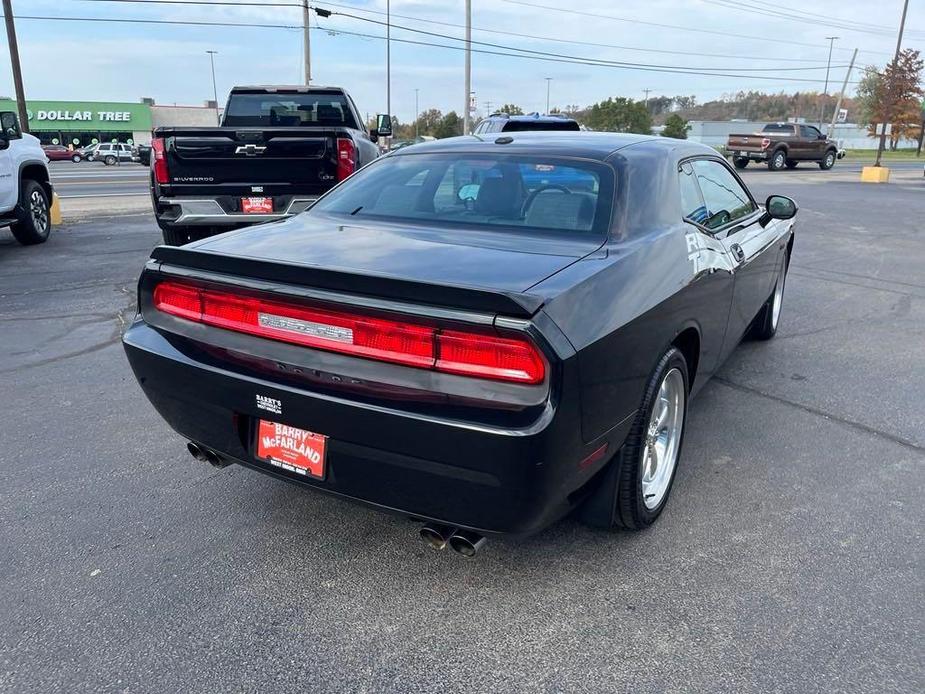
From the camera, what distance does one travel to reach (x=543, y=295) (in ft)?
7.26

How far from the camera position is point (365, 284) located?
2.33m

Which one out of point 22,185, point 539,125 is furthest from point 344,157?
point 539,125

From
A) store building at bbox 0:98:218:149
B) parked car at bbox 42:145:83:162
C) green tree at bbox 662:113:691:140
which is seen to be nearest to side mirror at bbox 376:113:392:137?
green tree at bbox 662:113:691:140

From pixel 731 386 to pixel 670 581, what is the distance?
240 centimetres

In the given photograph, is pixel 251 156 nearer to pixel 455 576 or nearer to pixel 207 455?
pixel 207 455

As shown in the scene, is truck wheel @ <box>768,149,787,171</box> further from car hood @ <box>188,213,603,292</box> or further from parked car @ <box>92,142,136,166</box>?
parked car @ <box>92,142,136,166</box>

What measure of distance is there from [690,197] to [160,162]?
546cm

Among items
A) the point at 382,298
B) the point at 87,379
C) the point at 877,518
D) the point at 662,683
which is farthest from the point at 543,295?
the point at 87,379

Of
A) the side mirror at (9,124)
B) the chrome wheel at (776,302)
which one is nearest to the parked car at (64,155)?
the side mirror at (9,124)

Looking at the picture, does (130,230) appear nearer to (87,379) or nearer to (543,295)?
(87,379)

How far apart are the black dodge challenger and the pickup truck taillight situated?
14.1 feet

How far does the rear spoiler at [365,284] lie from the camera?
215 centimetres

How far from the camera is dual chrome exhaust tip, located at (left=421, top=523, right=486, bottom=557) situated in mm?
2396

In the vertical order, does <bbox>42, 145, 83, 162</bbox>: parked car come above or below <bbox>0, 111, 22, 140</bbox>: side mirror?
below
